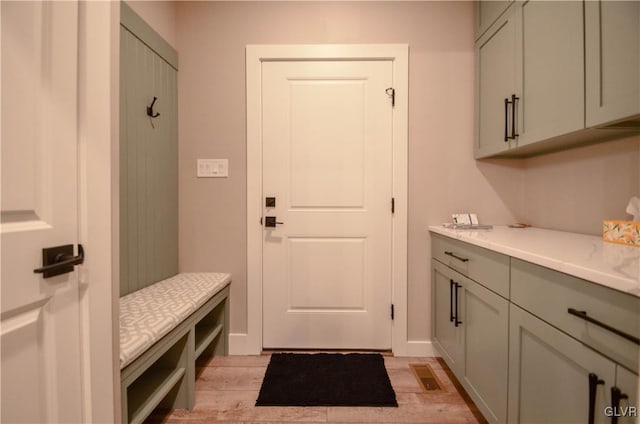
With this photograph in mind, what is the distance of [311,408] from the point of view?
1463 millimetres

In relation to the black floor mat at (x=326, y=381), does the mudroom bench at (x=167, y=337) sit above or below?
above

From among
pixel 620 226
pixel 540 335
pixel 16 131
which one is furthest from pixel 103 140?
pixel 620 226

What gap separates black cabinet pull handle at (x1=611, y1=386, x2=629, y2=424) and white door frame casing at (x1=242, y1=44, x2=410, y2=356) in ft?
4.28

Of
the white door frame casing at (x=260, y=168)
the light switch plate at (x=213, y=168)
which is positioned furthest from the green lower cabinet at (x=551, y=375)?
the light switch plate at (x=213, y=168)

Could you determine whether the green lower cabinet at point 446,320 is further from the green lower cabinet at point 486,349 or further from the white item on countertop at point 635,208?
the white item on countertop at point 635,208

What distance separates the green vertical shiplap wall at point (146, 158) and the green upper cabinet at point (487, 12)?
6.91ft

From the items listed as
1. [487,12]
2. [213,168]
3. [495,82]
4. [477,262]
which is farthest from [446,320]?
[487,12]

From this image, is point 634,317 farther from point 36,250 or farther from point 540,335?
point 36,250

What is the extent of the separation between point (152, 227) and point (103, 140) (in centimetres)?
98

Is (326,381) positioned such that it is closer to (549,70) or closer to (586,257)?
(586,257)

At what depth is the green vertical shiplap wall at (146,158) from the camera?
149cm

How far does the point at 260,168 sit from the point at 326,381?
1461mm

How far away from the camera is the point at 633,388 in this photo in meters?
0.65

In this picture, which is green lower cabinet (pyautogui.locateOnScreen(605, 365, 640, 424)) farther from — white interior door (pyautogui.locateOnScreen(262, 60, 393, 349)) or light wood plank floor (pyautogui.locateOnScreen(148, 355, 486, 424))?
white interior door (pyautogui.locateOnScreen(262, 60, 393, 349))
